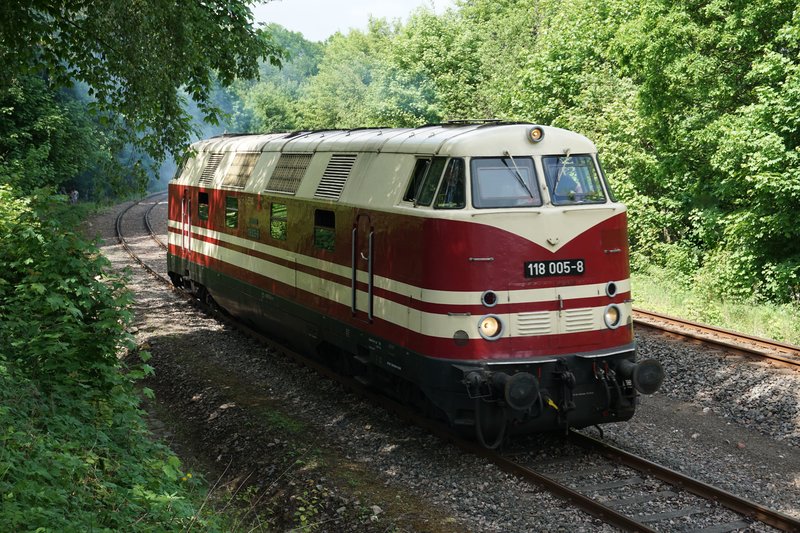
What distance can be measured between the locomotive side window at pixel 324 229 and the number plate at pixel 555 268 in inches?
118

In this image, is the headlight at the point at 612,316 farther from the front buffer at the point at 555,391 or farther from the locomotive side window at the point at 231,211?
the locomotive side window at the point at 231,211

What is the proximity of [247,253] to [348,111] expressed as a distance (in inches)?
1175

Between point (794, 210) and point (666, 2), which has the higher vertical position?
point (666, 2)

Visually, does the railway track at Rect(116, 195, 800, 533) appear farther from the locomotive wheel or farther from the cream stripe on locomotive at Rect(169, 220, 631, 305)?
the cream stripe on locomotive at Rect(169, 220, 631, 305)

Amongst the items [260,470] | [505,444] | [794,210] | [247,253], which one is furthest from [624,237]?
[794,210]

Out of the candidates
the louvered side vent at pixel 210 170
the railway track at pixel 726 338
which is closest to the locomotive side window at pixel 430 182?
the railway track at pixel 726 338

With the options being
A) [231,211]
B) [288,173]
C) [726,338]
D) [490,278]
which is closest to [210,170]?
[231,211]

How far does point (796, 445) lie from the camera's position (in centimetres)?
939

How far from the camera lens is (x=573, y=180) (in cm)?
903

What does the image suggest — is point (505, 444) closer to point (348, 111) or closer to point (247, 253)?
point (247, 253)

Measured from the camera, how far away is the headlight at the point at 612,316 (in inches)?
351

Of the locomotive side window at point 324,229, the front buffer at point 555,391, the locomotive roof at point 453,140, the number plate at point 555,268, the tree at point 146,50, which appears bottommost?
the front buffer at point 555,391

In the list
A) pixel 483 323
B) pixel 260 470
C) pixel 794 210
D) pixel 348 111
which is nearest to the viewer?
pixel 483 323

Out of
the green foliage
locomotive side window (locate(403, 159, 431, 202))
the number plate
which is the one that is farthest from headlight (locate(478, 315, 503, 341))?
the green foliage
